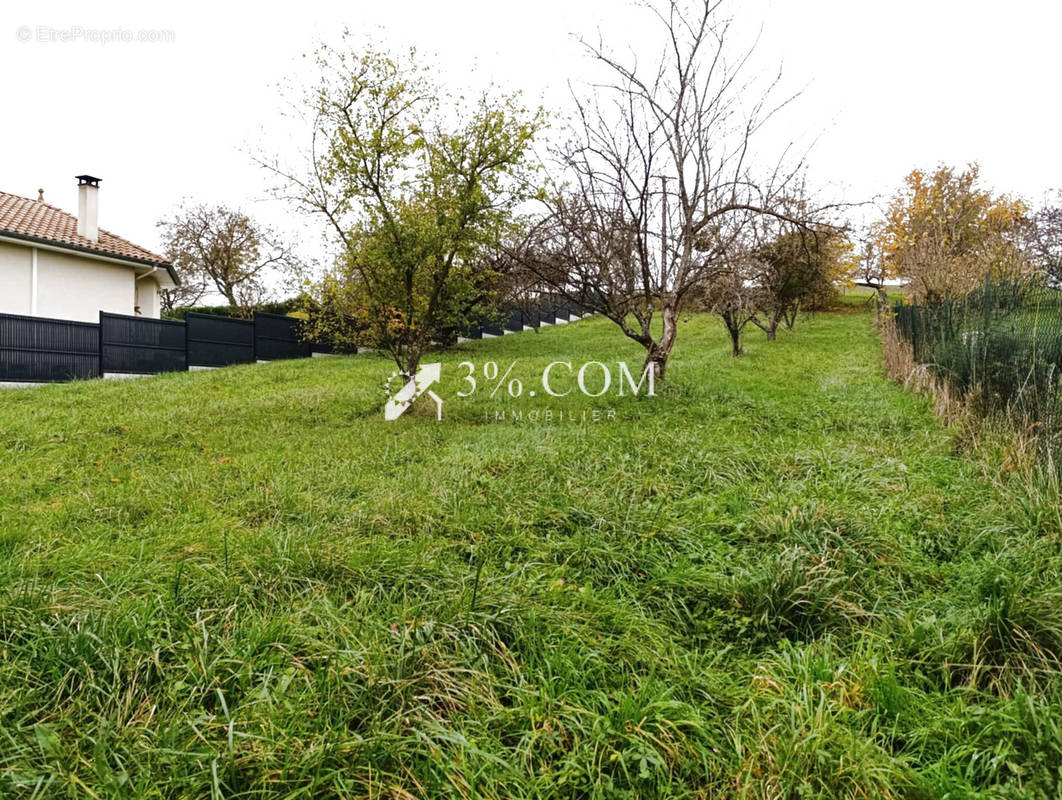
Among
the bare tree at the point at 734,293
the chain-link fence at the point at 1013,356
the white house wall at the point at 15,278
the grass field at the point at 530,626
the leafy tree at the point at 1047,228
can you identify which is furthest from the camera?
the leafy tree at the point at 1047,228

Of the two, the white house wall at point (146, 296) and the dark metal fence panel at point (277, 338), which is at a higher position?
the white house wall at point (146, 296)

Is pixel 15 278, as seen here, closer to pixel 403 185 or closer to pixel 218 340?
pixel 218 340

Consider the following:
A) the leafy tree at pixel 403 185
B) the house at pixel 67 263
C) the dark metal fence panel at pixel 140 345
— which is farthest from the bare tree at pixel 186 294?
the leafy tree at pixel 403 185

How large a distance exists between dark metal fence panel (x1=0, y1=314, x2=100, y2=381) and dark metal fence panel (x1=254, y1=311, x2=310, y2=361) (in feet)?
13.4

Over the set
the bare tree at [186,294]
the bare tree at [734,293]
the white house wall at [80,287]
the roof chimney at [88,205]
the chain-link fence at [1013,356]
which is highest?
the roof chimney at [88,205]

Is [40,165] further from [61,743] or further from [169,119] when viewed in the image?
[61,743]

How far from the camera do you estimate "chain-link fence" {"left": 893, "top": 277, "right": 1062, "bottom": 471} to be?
4336mm

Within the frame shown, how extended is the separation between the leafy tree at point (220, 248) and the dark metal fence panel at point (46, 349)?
1116cm

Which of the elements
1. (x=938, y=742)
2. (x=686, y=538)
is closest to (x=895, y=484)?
(x=686, y=538)

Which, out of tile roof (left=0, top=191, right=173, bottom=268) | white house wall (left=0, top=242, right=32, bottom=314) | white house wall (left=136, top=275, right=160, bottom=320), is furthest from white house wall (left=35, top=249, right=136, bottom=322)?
white house wall (left=136, top=275, right=160, bottom=320)

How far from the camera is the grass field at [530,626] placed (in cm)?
174

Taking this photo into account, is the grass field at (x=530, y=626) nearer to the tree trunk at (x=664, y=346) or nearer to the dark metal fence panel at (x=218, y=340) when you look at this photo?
the tree trunk at (x=664, y=346)

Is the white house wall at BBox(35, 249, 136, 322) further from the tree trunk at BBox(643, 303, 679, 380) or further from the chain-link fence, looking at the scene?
the chain-link fence

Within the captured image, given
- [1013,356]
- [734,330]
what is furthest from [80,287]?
[1013,356]
